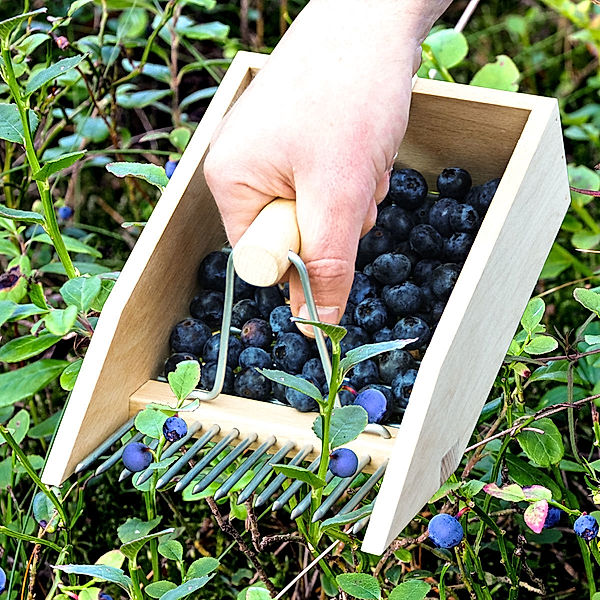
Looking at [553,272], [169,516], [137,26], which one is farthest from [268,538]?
[137,26]

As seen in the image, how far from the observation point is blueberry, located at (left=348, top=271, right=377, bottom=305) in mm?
1140

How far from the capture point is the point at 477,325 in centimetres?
94

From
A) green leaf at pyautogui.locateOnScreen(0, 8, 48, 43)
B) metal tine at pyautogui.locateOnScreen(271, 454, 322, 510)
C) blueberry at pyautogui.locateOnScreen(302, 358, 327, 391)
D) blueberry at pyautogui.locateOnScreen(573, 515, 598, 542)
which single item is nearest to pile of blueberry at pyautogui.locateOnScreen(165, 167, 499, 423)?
blueberry at pyautogui.locateOnScreen(302, 358, 327, 391)

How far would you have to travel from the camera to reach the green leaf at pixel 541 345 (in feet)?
3.24

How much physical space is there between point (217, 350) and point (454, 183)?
0.38m

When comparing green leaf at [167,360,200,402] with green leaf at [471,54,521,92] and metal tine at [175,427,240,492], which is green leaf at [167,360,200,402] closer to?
metal tine at [175,427,240,492]

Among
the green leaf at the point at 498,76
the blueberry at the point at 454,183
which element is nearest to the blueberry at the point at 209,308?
the blueberry at the point at 454,183

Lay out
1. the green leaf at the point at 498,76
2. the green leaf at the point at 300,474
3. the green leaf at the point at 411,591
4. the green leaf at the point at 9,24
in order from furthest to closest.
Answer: the green leaf at the point at 498,76 → the green leaf at the point at 9,24 → the green leaf at the point at 411,591 → the green leaf at the point at 300,474

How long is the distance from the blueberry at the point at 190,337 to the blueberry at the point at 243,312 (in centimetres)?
5

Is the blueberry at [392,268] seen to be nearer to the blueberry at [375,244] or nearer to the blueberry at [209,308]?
the blueberry at [375,244]

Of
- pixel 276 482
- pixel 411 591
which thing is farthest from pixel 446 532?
pixel 276 482

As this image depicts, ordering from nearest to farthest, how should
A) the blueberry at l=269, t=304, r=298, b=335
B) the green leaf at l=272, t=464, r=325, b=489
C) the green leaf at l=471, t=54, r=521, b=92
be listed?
the green leaf at l=272, t=464, r=325, b=489, the blueberry at l=269, t=304, r=298, b=335, the green leaf at l=471, t=54, r=521, b=92

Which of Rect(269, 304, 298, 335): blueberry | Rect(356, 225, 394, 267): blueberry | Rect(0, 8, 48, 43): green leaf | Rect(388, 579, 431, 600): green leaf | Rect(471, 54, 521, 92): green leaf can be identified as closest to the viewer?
Rect(388, 579, 431, 600): green leaf

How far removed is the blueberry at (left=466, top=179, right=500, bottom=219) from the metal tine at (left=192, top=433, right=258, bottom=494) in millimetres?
415
